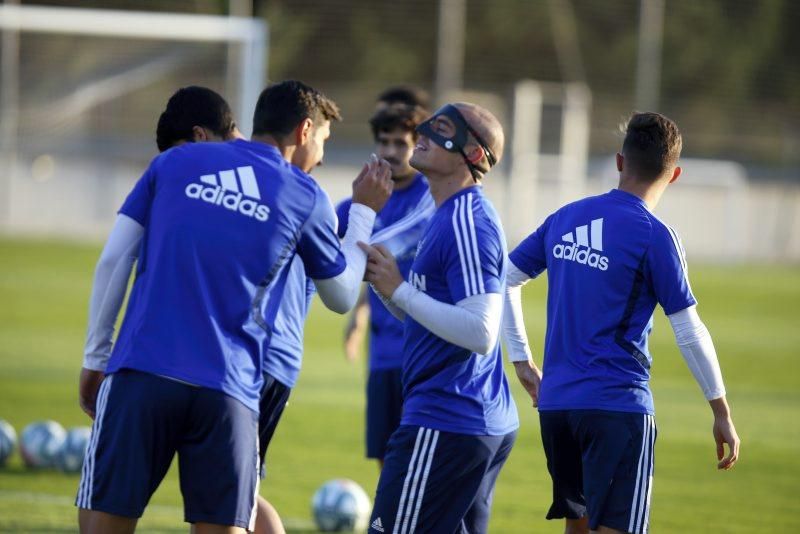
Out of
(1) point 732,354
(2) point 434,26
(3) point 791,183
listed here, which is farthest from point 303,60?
(1) point 732,354

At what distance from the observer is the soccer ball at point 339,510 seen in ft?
23.6

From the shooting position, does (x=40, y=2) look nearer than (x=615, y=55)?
Yes

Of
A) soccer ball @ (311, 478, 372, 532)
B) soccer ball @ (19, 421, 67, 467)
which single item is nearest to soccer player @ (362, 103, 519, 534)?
soccer ball @ (311, 478, 372, 532)

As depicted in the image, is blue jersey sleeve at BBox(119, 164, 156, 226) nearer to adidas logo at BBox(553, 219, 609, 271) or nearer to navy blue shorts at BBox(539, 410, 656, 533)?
adidas logo at BBox(553, 219, 609, 271)

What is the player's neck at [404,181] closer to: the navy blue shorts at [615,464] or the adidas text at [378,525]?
the navy blue shorts at [615,464]

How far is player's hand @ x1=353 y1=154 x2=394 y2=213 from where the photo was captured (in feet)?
15.9

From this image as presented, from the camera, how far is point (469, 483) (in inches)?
184

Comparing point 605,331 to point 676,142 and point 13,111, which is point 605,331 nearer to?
point 676,142

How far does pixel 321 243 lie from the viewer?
4422 millimetres

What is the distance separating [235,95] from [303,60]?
1970 cm

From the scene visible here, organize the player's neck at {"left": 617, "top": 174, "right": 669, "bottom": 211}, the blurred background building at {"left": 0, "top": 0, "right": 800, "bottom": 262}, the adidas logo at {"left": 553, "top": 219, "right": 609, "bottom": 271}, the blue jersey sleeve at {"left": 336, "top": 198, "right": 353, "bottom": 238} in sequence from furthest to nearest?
the blurred background building at {"left": 0, "top": 0, "right": 800, "bottom": 262}, the blue jersey sleeve at {"left": 336, "top": 198, "right": 353, "bottom": 238}, the player's neck at {"left": 617, "top": 174, "right": 669, "bottom": 211}, the adidas logo at {"left": 553, "top": 219, "right": 609, "bottom": 271}

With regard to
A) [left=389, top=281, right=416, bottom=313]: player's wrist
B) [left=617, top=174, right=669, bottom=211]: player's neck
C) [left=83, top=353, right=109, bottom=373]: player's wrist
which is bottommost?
[left=83, top=353, right=109, bottom=373]: player's wrist

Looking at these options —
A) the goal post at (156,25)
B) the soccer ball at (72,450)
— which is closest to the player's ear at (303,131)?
the soccer ball at (72,450)

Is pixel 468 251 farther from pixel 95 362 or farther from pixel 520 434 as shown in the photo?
pixel 520 434
